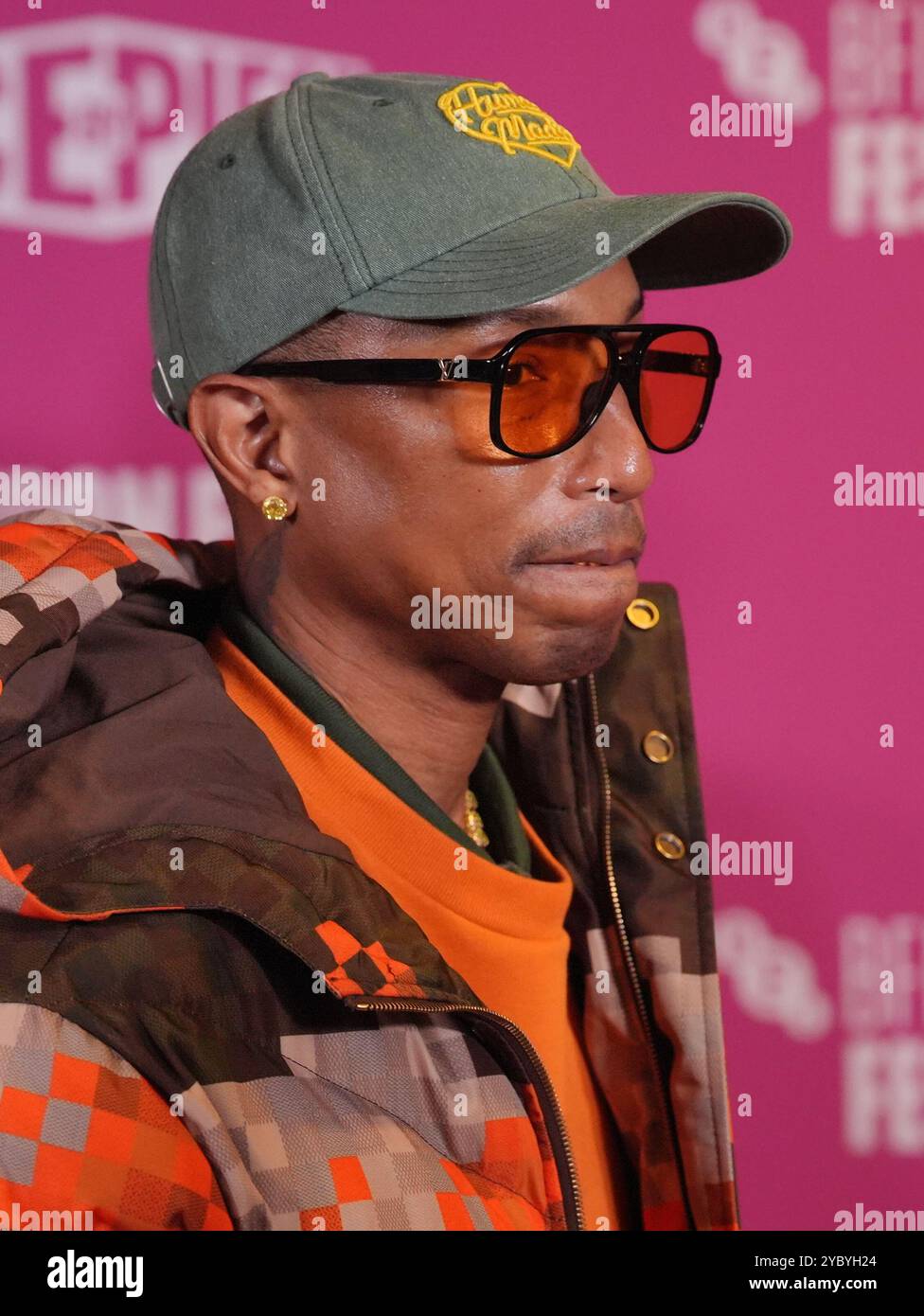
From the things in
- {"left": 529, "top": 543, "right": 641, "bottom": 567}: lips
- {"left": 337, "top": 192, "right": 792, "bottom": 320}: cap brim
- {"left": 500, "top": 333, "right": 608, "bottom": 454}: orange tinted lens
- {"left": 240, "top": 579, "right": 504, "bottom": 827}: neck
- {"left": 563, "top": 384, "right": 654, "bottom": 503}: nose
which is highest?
{"left": 337, "top": 192, "right": 792, "bottom": 320}: cap brim

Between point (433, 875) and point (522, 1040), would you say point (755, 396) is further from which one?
point (522, 1040)

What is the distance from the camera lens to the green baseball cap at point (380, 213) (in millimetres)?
958

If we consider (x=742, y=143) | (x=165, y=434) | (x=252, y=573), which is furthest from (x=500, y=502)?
(x=742, y=143)

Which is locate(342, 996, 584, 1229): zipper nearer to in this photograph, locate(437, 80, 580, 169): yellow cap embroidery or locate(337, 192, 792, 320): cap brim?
locate(337, 192, 792, 320): cap brim

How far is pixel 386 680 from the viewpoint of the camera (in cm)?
106

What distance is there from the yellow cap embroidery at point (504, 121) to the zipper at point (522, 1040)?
0.57 metres

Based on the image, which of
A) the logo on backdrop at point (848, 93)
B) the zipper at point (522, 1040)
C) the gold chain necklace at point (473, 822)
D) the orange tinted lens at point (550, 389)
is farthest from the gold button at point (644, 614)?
the logo on backdrop at point (848, 93)

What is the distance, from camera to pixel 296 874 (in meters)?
0.88

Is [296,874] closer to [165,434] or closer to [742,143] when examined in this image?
[165,434]

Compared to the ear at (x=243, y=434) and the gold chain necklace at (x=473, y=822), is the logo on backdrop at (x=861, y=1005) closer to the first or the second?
the gold chain necklace at (x=473, y=822)

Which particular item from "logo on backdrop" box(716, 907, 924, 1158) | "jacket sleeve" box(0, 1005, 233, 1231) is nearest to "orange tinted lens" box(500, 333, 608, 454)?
"jacket sleeve" box(0, 1005, 233, 1231)

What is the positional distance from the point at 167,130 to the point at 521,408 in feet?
2.48

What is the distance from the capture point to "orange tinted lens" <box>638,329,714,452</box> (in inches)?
41.5
